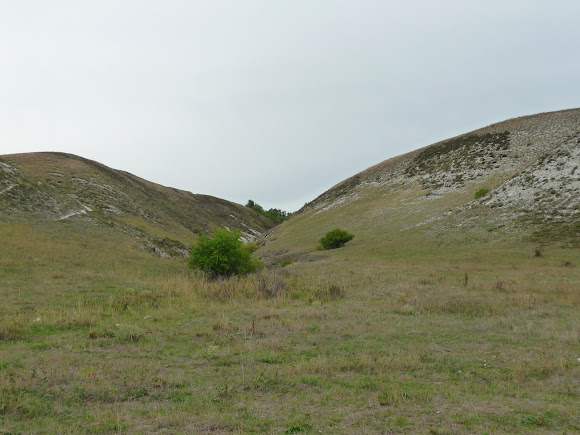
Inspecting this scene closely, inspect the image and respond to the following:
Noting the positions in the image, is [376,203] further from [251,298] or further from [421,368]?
[421,368]

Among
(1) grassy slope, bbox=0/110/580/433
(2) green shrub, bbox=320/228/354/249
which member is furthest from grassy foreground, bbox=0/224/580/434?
(2) green shrub, bbox=320/228/354/249

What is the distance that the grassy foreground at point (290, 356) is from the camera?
6.85 meters

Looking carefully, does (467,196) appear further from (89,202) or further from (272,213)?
(272,213)

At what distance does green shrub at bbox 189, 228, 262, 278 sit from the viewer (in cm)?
3156

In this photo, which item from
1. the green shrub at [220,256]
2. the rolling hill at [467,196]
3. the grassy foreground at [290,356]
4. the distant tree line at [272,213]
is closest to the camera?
the grassy foreground at [290,356]

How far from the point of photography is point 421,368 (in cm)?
962

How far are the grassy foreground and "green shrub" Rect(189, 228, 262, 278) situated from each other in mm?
7567

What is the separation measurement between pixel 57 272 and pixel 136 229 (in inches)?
1083

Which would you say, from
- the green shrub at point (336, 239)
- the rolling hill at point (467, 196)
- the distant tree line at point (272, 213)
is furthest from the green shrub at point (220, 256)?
the distant tree line at point (272, 213)

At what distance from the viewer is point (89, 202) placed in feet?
185

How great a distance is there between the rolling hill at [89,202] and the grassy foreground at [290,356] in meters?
23.7

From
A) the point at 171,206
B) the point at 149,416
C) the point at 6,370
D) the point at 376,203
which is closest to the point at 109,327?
the point at 6,370

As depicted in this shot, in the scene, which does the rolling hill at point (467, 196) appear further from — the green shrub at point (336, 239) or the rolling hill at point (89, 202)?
the rolling hill at point (89, 202)

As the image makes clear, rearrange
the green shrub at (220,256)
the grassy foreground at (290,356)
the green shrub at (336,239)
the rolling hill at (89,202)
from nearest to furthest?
the grassy foreground at (290,356) → the green shrub at (220,256) → the rolling hill at (89,202) → the green shrub at (336,239)
